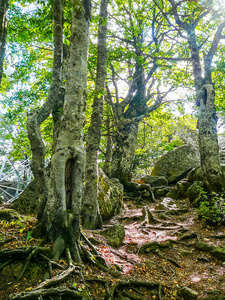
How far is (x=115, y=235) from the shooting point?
205 inches

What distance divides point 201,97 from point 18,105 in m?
8.38

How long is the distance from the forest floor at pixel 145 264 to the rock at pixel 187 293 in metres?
0.10

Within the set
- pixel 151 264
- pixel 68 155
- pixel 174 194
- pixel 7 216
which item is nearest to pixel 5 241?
→ pixel 7 216

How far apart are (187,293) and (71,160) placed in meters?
3.14

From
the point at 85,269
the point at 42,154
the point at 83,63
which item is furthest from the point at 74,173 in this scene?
the point at 83,63

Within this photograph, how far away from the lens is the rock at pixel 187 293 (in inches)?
130

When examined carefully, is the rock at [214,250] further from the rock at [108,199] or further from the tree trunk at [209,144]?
the rock at [108,199]

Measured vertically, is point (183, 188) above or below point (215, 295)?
above

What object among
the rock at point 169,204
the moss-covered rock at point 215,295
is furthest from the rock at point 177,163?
the moss-covered rock at point 215,295

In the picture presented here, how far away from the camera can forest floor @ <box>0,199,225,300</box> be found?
2867 mm

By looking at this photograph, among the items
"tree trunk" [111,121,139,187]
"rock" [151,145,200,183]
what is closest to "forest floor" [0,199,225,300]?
"tree trunk" [111,121,139,187]

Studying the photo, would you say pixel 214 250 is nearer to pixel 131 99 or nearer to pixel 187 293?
pixel 187 293

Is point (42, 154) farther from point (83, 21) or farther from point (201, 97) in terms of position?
point (201, 97)

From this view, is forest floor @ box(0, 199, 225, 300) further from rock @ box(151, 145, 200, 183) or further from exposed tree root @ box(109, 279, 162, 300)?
rock @ box(151, 145, 200, 183)
